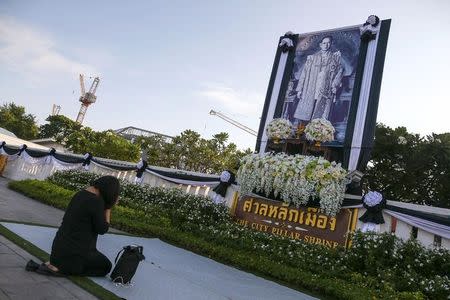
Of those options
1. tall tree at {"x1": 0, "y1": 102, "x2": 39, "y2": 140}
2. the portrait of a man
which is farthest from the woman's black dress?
tall tree at {"x1": 0, "y1": 102, "x2": 39, "y2": 140}

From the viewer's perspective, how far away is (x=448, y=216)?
708cm

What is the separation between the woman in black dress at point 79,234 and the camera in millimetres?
4090

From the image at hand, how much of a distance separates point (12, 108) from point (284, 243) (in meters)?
59.9

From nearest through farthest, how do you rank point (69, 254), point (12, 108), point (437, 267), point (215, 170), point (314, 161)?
point (69, 254) → point (437, 267) → point (314, 161) → point (215, 170) → point (12, 108)

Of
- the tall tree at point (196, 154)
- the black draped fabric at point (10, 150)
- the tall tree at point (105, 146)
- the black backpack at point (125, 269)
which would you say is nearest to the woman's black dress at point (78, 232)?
the black backpack at point (125, 269)

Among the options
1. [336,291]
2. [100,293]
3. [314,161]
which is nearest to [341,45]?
[314,161]

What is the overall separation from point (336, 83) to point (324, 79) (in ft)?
1.51

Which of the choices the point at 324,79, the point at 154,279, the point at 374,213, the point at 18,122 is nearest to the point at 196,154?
the point at 324,79

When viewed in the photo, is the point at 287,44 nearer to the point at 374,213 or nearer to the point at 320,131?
the point at 320,131

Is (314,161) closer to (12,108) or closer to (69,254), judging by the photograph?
(69,254)

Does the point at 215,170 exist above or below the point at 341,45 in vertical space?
below

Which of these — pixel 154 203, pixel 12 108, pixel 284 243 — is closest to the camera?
pixel 284 243

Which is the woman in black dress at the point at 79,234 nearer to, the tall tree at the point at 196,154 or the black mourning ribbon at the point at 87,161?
the black mourning ribbon at the point at 87,161

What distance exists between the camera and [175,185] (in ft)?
42.3
